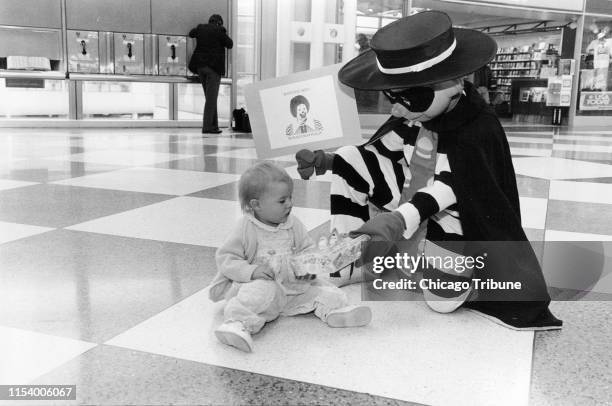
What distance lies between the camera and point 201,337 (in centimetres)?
112

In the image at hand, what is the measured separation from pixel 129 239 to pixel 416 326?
985mm

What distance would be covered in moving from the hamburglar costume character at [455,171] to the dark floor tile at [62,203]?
1.23m

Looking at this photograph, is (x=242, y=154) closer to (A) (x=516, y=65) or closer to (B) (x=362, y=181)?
(B) (x=362, y=181)

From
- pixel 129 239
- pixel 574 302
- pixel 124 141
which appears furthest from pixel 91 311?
pixel 124 141

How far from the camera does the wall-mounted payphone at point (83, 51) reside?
6.89 meters

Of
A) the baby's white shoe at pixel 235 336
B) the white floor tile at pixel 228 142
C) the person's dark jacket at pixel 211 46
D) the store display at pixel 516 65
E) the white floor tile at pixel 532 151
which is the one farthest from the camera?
the store display at pixel 516 65

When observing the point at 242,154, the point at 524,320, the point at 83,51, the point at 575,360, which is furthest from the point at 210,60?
the point at 575,360

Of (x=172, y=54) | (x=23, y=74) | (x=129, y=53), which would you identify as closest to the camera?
(x=23, y=74)

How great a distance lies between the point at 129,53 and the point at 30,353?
660cm

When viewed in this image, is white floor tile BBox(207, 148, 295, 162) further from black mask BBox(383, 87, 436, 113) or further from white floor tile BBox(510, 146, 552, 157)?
black mask BBox(383, 87, 436, 113)

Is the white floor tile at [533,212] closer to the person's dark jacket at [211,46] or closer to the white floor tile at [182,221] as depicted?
the white floor tile at [182,221]

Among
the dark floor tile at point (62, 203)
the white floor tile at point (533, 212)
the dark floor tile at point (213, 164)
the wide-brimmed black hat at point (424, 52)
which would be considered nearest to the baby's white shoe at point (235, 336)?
the wide-brimmed black hat at point (424, 52)

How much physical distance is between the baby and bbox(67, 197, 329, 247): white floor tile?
57cm

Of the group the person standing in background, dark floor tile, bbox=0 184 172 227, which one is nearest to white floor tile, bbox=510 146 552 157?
the person standing in background
